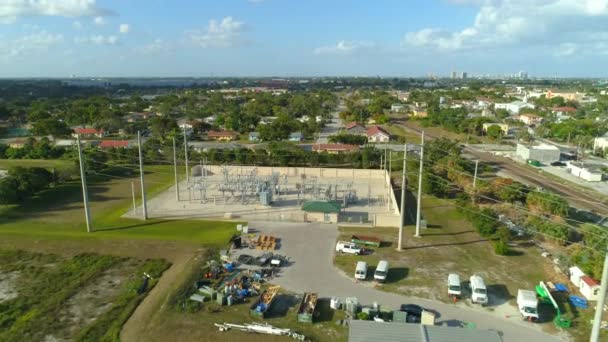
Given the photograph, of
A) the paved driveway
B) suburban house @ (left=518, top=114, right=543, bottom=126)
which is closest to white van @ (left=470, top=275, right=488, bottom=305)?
the paved driveway

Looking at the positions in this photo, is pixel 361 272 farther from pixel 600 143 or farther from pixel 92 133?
pixel 92 133

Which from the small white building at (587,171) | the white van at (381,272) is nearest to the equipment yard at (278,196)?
the white van at (381,272)

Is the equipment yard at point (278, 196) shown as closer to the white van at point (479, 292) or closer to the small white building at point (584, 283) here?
the white van at point (479, 292)

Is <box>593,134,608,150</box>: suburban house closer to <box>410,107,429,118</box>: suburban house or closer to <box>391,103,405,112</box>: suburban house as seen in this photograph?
<box>410,107,429,118</box>: suburban house

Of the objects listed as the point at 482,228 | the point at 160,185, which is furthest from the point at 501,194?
the point at 160,185

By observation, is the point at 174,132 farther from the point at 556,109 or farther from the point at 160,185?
the point at 556,109

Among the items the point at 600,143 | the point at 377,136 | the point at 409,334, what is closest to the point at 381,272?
the point at 409,334
